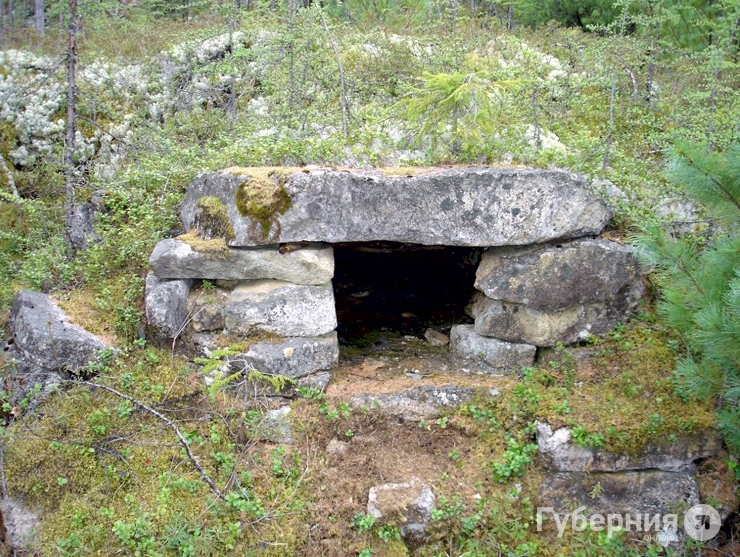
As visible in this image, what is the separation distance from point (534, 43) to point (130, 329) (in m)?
9.04

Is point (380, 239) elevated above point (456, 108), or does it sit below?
below

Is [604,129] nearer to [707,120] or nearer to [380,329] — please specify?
[707,120]

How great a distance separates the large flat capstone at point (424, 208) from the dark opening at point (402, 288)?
132 cm

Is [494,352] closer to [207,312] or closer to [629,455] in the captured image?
[629,455]

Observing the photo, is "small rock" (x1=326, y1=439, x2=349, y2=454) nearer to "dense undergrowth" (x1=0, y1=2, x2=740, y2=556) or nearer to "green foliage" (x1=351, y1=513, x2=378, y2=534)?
"dense undergrowth" (x1=0, y1=2, x2=740, y2=556)

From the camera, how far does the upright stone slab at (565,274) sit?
16.7 feet

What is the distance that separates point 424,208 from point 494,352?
1.58 m

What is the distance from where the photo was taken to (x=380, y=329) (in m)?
6.46

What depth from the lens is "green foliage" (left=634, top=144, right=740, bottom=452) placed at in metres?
3.81

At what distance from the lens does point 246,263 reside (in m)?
5.12

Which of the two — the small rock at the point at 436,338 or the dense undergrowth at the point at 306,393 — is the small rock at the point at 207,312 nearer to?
the dense undergrowth at the point at 306,393

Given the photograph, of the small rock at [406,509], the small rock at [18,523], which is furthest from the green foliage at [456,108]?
the small rock at [18,523]

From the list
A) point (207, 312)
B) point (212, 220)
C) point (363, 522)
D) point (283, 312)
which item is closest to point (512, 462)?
point (363, 522)

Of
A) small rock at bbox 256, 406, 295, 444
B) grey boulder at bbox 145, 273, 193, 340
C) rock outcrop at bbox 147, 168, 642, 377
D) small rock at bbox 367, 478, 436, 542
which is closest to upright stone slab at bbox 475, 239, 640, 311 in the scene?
rock outcrop at bbox 147, 168, 642, 377
